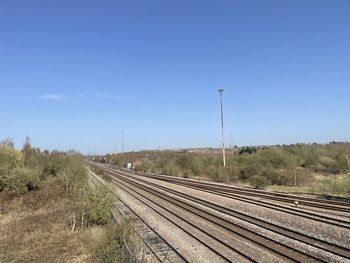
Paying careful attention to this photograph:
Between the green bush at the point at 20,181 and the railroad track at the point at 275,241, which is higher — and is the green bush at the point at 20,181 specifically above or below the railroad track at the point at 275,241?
above

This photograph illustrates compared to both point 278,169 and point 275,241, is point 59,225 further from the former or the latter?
point 278,169

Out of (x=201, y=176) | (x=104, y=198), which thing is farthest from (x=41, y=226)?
(x=201, y=176)

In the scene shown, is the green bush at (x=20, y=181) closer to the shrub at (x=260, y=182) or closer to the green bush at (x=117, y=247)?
the shrub at (x=260, y=182)

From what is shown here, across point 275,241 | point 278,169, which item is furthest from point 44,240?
point 278,169

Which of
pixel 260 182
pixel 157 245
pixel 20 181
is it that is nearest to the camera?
pixel 157 245

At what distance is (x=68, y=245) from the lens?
53.7ft

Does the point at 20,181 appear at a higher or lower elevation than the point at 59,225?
higher

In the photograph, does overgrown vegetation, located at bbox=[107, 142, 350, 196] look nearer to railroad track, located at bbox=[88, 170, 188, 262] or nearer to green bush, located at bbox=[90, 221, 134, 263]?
railroad track, located at bbox=[88, 170, 188, 262]

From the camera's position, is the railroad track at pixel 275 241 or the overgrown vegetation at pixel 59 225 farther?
the overgrown vegetation at pixel 59 225

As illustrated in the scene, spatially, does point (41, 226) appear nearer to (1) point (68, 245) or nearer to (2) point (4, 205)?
(1) point (68, 245)

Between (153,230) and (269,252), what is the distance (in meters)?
6.99

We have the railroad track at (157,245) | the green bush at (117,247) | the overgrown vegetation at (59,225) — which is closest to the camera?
the green bush at (117,247)

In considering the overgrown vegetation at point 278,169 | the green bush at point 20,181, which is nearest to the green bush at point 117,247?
the overgrown vegetation at point 278,169

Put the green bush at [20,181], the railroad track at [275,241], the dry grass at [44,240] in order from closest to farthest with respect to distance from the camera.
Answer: the railroad track at [275,241]
the dry grass at [44,240]
the green bush at [20,181]
